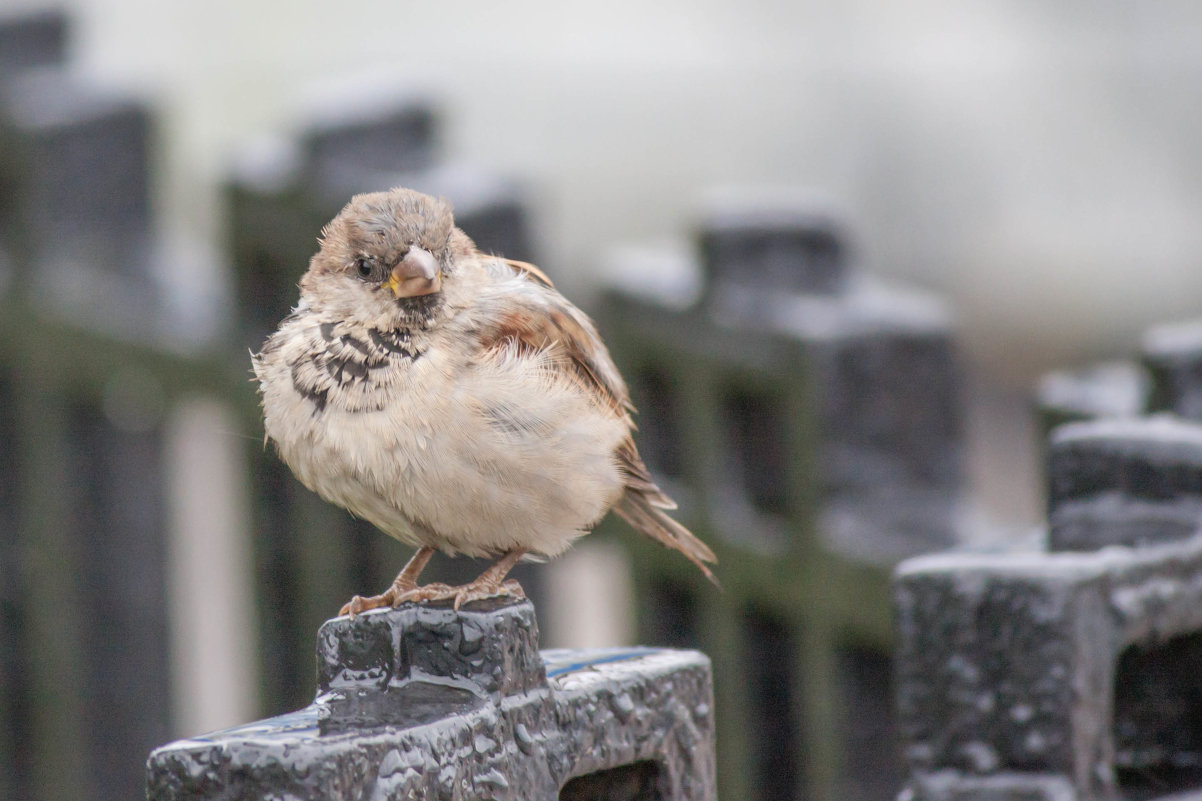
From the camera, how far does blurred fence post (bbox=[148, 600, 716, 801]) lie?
967mm

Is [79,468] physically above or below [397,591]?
above

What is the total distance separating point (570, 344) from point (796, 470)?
0.55 metres

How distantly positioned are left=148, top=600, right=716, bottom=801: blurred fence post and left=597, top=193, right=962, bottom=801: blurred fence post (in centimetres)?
86

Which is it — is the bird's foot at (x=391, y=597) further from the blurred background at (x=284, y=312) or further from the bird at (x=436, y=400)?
the blurred background at (x=284, y=312)

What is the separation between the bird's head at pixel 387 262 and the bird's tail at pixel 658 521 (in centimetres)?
39

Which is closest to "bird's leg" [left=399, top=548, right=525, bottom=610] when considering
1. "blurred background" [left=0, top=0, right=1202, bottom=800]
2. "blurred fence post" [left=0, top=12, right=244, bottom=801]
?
"blurred background" [left=0, top=0, right=1202, bottom=800]

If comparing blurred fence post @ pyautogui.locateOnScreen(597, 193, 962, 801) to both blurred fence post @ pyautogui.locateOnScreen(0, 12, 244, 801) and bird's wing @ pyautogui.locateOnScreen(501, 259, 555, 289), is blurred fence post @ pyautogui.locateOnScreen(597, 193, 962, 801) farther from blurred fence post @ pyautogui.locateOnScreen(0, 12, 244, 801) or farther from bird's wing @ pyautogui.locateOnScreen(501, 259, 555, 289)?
blurred fence post @ pyautogui.locateOnScreen(0, 12, 244, 801)

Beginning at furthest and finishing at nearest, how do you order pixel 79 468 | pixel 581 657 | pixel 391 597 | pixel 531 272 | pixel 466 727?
pixel 79 468
pixel 531 272
pixel 391 597
pixel 581 657
pixel 466 727

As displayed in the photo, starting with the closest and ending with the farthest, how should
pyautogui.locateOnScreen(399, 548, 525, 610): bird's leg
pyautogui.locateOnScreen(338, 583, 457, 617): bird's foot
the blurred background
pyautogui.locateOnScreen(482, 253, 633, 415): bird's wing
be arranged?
pyautogui.locateOnScreen(399, 548, 525, 610): bird's leg → pyautogui.locateOnScreen(338, 583, 457, 617): bird's foot → pyautogui.locateOnScreen(482, 253, 633, 415): bird's wing → the blurred background

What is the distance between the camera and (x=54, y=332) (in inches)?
126

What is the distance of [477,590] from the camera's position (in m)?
1.41

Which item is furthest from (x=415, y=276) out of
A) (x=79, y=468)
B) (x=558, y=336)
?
(x=79, y=468)

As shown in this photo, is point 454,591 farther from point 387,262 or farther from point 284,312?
point 284,312

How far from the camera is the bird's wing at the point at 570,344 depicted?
5.46 feet
